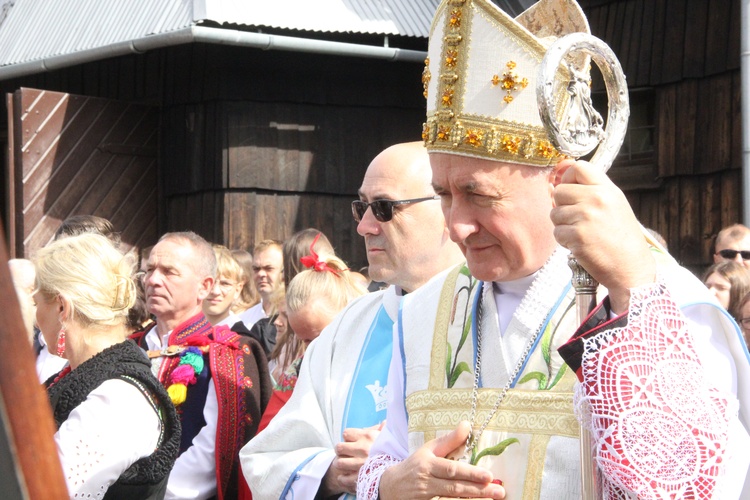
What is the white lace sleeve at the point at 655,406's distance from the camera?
1716 millimetres

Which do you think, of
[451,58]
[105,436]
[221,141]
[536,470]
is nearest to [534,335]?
[536,470]

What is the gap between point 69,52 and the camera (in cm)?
880

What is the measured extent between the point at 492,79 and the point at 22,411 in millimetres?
1744

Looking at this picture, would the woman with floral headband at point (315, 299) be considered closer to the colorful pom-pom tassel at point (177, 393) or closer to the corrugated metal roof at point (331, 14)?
the colorful pom-pom tassel at point (177, 393)

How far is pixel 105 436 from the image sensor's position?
3.29 m

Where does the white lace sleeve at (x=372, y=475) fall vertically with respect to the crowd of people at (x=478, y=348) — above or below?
below

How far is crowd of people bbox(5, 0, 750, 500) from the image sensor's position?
175cm

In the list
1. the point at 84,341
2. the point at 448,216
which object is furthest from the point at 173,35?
the point at 448,216

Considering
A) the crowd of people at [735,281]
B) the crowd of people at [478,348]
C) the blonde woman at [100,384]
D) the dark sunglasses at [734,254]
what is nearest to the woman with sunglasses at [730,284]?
the crowd of people at [735,281]

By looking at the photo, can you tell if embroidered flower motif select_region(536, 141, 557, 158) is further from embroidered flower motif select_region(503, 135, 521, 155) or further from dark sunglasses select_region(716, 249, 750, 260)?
dark sunglasses select_region(716, 249, 750, 260)

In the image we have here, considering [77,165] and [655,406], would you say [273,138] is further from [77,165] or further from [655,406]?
[655,406]

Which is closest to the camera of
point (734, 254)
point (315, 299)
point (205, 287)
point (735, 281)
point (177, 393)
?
point (315, 299)

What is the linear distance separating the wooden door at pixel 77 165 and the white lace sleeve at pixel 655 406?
24.6 ft

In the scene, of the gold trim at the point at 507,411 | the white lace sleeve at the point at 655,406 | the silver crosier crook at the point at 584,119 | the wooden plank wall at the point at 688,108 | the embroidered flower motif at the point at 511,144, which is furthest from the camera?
the wooden plank wall at the point at 688,108
